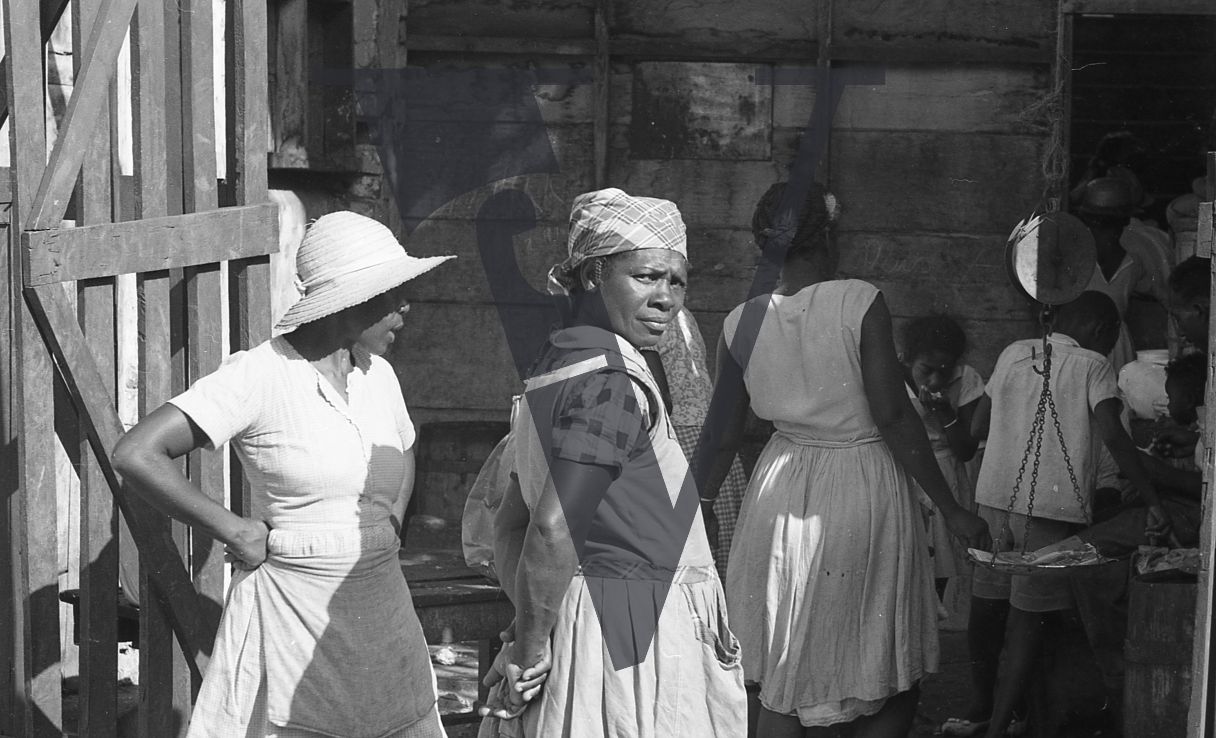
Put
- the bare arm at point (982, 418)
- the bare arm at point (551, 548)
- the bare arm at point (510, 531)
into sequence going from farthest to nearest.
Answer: the bare arm at point (982, 418) → the bare arm at point (510, 531) → the bare arm at point (551, 548)

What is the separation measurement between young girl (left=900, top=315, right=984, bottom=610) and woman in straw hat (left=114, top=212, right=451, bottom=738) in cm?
284

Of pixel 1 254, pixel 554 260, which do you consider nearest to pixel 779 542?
pixel 1 254

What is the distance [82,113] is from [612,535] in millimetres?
1510

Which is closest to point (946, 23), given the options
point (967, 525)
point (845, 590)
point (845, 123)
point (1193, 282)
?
point (845, 123)

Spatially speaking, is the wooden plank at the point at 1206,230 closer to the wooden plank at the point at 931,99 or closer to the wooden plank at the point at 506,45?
the wooden plank at the point at 931,99

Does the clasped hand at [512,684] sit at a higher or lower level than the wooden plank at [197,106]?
lower

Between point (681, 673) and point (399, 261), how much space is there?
3.82 feet

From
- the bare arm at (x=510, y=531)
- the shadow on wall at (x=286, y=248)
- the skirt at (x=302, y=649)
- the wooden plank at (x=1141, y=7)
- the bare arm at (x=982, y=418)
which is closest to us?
the bare arm at (x=510, y=531)

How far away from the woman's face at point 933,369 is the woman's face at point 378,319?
313cm

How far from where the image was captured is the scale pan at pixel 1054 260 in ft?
15.3

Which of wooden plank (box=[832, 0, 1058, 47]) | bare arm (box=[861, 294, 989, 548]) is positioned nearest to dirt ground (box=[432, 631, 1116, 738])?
bare arm (box=[861, 294, 989, 548])

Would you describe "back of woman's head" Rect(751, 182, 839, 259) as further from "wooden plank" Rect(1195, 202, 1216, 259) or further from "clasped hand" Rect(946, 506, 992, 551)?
"wooden plank" Rect(1195, 202, 1216, 259)

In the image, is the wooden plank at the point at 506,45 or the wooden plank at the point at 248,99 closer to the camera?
the wooden plank at the point at 248,99

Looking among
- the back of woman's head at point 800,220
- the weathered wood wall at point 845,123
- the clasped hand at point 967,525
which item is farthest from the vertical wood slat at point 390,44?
the clasped hand at point 967,525
